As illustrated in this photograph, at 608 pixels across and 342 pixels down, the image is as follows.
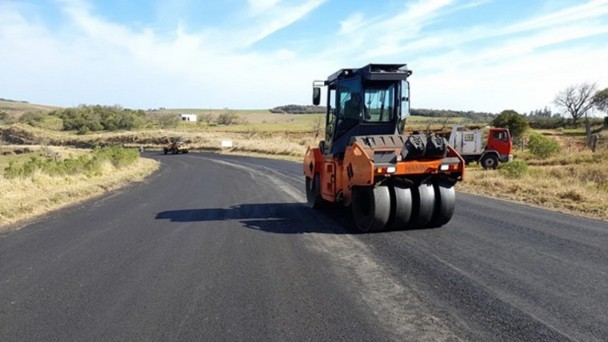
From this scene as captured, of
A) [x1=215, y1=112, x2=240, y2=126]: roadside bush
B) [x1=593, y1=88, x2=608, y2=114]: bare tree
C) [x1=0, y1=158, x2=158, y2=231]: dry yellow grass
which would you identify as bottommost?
[x1=0, y1=158, x2=158, y2=231]: dry yellow grass

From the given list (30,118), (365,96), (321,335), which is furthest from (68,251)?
(30,118)

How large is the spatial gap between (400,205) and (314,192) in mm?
3852

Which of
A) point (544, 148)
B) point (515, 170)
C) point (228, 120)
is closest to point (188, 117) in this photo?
point (228, 120)

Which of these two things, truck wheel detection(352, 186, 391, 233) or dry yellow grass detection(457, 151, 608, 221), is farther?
dry yellow grass detection(457, 151, 608, 221)

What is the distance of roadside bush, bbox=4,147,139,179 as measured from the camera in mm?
18281

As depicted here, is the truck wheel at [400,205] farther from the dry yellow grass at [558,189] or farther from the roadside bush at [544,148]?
the roadside bush at [544,148]

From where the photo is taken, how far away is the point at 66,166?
20.8 metres

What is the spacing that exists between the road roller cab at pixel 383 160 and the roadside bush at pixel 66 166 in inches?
529

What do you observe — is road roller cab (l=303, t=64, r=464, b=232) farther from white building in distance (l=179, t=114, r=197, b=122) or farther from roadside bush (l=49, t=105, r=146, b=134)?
white building in distance (l=179, t=114, r=197, b=122)

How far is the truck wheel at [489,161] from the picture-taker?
92.7 ft

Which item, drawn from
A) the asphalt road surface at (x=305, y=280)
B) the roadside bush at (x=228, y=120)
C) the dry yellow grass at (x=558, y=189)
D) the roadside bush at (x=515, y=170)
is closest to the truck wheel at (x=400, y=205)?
the asphalt road surface at (x=305, y=280)

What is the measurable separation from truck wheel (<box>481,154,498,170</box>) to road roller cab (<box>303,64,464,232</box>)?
20.0 metres

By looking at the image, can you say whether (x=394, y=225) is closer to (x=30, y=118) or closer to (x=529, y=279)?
(x=529, y=279)

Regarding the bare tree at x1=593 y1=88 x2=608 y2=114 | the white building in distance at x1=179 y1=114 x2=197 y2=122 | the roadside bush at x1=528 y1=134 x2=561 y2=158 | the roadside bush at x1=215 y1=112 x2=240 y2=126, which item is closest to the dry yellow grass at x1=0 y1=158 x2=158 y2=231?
the roadside bush at x1=528 y1=134 x2=561 y2=158
